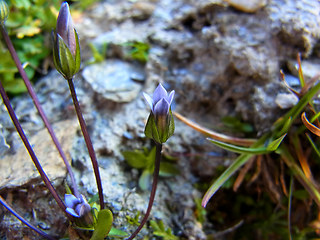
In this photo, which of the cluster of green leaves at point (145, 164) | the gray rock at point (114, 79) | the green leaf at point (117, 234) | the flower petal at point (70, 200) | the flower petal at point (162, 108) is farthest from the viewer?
the gray rock at point (114, 79)

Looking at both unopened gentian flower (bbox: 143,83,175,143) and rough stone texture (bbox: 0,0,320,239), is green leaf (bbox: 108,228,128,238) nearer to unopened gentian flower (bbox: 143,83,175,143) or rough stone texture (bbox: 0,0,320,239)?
rough stone texture (bbox: 0,0,320,239)

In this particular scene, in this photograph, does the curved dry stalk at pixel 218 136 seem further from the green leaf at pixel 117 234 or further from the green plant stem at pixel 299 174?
the green leaf at pixel 117 234

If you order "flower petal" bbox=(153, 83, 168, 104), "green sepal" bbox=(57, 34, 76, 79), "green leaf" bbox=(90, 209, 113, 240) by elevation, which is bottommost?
"green leaf" bbox=(90, 209, 113, 240)

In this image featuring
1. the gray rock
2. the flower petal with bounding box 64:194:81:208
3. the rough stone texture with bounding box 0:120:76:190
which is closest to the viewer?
the flower petal with bounding box 64:194:81:208

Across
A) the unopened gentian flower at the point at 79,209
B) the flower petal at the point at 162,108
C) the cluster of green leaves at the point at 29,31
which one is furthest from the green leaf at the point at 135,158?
the cluster of green leaves at the point at 29,31

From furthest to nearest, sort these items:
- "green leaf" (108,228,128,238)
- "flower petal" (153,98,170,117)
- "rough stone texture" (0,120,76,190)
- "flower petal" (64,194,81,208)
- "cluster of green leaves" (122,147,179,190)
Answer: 1. "cluster of green leaves" (122,147,179,190)
2. "rough stone texture" (0,120,76,190)
3. "green leaf" (108,228,128,238)
4. "flower petal" (64,194,81,208)
5. "flower petal" (153,98,170,117)

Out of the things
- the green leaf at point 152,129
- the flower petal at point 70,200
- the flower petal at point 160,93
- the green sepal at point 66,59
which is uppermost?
the green sepal at point 66,59

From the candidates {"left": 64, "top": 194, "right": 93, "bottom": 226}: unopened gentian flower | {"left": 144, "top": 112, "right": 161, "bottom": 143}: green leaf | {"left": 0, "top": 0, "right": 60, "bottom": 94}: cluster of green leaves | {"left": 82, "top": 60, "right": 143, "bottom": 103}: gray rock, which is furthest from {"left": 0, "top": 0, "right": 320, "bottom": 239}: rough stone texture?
{"left": 144, "top": 112, "right": 161, "bottom": 143}: green leaf
